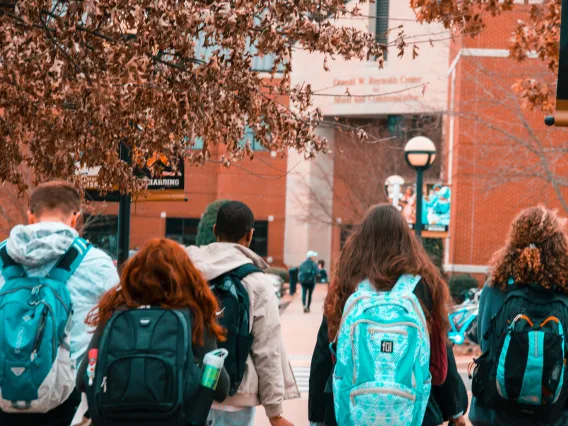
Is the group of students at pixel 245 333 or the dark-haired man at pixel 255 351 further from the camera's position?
the dark-haired man at pixel 255 351

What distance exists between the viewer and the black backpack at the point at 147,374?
387 centimetres

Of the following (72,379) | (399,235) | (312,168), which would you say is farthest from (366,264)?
(312,168)

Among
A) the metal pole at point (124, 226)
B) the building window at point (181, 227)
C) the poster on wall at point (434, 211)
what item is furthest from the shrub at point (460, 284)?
the building window at point (181, 227)

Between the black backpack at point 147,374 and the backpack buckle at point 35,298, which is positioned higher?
the backpack buckle at point 35,298

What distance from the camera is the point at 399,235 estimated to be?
4.76m

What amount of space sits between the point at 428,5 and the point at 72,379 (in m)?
7.11

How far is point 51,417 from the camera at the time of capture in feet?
15.9

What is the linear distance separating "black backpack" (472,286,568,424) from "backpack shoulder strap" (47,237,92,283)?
7.26 ft

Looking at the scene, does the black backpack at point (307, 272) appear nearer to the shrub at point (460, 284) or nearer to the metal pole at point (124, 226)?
the shrub at point (460, 284)

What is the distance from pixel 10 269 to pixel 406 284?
196 centimetres

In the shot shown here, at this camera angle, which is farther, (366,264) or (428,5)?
(428,5)

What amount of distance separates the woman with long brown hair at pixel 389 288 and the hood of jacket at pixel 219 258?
56 cm

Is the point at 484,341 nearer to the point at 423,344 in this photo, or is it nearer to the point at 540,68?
the point at 423,344

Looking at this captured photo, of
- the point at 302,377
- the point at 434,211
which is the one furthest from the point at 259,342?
the point at 434,211
